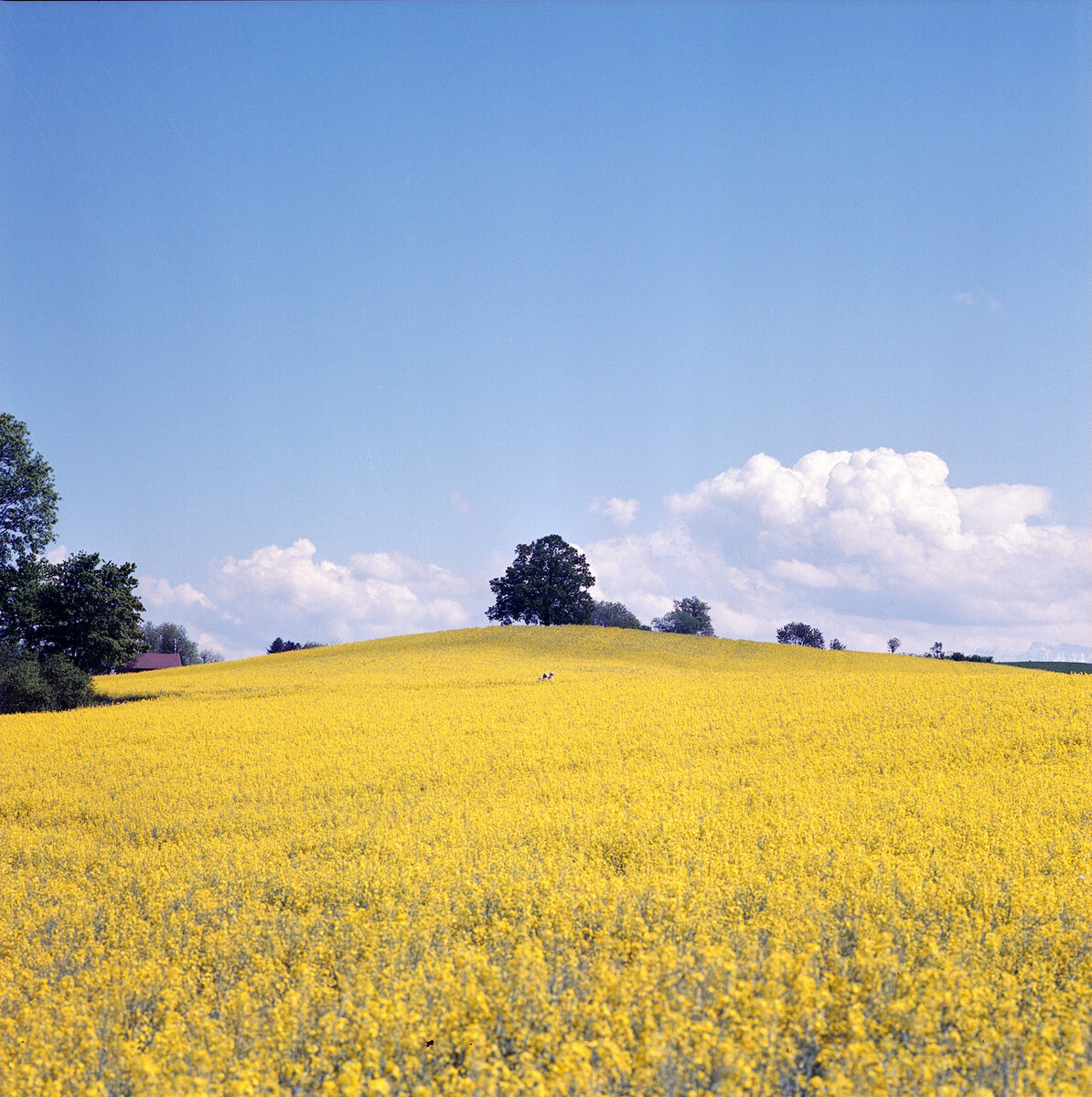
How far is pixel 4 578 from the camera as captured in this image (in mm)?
37344

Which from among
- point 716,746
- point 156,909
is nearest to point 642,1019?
point 156,909

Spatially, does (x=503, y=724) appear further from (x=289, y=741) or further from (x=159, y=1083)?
(x=159, y=1083)

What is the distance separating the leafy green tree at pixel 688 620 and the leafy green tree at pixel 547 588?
40.5 metres

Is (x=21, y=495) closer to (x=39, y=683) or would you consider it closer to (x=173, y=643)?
(x=39, y=683)

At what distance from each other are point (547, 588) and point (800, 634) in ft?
193

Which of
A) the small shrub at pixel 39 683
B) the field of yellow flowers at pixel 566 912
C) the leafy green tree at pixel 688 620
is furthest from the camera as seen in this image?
the leafy green tree at pixel 688 620

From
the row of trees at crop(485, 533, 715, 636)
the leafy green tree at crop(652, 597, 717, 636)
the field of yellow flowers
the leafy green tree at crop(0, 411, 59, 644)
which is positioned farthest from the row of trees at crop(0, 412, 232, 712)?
the leafy green tree at crop(652, 597, 717, 636)

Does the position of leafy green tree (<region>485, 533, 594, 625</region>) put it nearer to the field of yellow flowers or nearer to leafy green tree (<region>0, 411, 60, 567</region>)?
leafy green tree (<region>0, 411, 60, 567</region>)

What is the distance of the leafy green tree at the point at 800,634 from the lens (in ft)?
392

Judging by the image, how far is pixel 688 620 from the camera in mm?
119438

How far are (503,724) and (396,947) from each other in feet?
38.9

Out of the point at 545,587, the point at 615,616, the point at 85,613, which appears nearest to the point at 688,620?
the point at 615,616

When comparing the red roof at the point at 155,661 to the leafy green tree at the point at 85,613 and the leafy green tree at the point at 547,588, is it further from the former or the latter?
the leafy green tree at the point at 85,613

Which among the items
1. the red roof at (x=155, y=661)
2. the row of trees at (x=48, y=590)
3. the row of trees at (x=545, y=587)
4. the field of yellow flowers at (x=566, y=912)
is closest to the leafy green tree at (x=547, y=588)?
the row of trees at (x=545, y=587)
